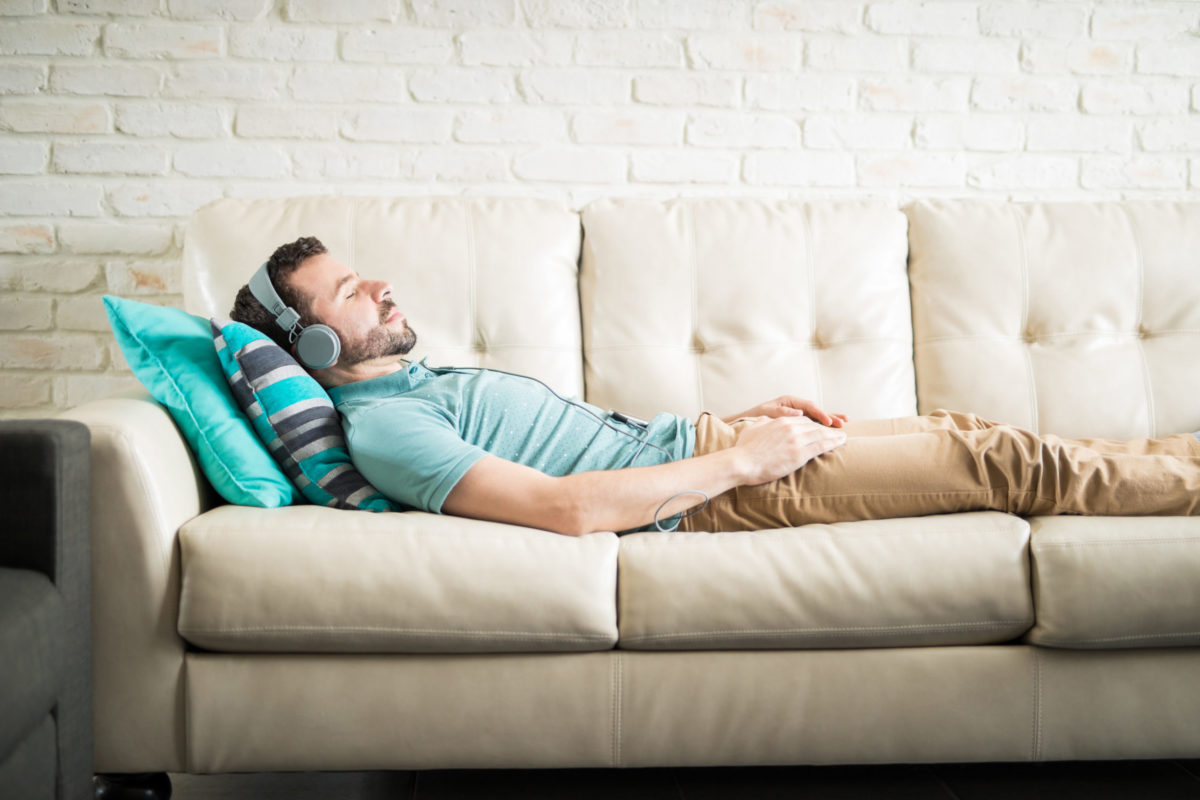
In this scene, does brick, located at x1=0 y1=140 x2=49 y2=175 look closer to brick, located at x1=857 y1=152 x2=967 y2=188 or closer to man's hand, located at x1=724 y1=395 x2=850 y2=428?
man's hand, located at x1=724 y1=395 x2=850 y2=428

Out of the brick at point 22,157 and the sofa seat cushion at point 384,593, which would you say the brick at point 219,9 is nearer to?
the brick at point 22,157

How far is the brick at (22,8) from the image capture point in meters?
2.05

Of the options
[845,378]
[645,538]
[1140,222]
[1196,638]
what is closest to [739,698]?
[645,538]

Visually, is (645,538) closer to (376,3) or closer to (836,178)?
(836,178)

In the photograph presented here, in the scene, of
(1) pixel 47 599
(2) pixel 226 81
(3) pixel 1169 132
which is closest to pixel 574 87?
(2) pixel 226 81

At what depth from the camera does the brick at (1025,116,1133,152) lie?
224 centimetres

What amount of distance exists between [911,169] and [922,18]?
36 centimetres

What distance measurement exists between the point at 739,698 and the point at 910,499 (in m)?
0.40

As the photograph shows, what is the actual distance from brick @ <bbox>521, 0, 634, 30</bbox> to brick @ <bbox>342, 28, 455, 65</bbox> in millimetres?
209

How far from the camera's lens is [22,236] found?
83.2 inches

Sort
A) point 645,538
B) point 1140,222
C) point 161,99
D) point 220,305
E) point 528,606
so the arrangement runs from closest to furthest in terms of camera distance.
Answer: point 528,606, point 645,538, point 220,305, point 1140,222, point 161,99

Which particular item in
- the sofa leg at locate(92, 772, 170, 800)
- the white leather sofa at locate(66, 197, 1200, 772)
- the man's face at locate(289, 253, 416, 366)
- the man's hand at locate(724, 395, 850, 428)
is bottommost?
the sofa leg at locate(92, 772, 170, 800)

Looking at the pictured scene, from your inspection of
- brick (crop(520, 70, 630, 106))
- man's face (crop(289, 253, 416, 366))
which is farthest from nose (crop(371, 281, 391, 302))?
brick (crop(520, 70, 630, 106))

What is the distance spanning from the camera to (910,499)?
1.36m
